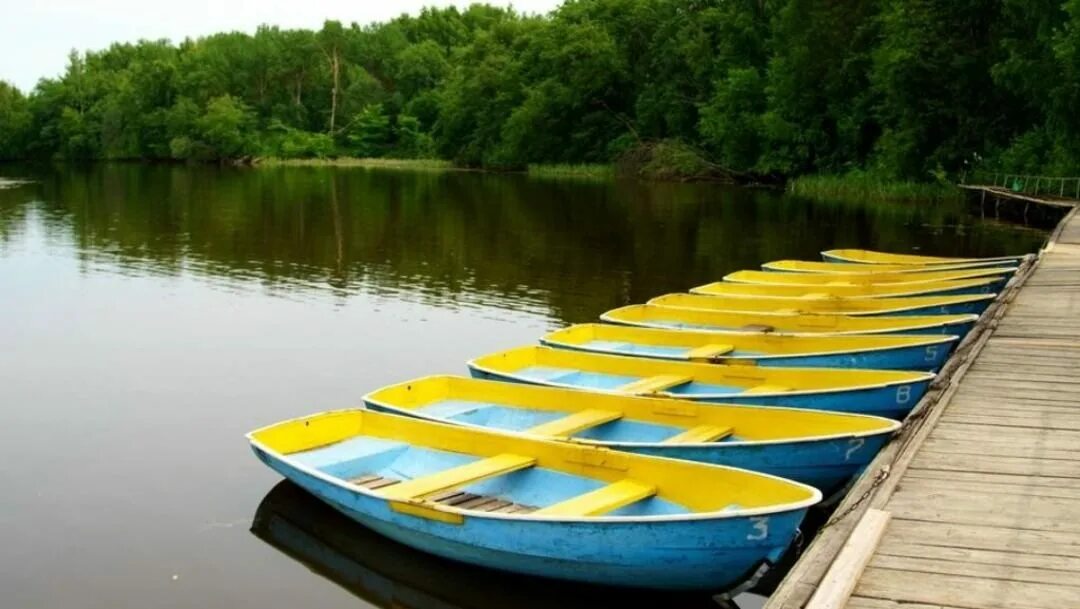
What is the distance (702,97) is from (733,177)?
7.14 metres

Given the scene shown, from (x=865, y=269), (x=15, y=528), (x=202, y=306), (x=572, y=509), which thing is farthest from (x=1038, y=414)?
(x=202, y=306)

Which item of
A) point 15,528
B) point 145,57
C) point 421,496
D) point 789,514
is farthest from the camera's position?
point 145,57

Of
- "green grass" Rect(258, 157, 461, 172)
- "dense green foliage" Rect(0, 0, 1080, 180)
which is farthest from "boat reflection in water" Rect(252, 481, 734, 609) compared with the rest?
"green grass" Rect(258, 157, 461, 172)

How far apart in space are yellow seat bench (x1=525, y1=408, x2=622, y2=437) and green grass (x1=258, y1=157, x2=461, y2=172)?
7230 centimetres

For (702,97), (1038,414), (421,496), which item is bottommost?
(421,496)

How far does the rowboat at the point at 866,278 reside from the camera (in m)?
16.4

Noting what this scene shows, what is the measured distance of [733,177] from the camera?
62500mm

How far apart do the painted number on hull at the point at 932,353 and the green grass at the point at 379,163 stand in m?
71.2

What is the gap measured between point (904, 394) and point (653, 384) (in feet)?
7.66

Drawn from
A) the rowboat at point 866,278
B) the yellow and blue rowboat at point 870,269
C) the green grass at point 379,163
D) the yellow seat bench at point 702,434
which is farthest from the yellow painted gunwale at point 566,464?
the green grass at point 379,163

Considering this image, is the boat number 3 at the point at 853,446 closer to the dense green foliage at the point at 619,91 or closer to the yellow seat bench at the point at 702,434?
the yellow seat bench at the point at 702,434

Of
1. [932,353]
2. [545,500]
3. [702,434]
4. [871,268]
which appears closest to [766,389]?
[702,434]

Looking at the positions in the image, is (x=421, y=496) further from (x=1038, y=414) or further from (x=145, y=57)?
(x=145, y=57)

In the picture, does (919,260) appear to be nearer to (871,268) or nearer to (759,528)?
(871,268)
